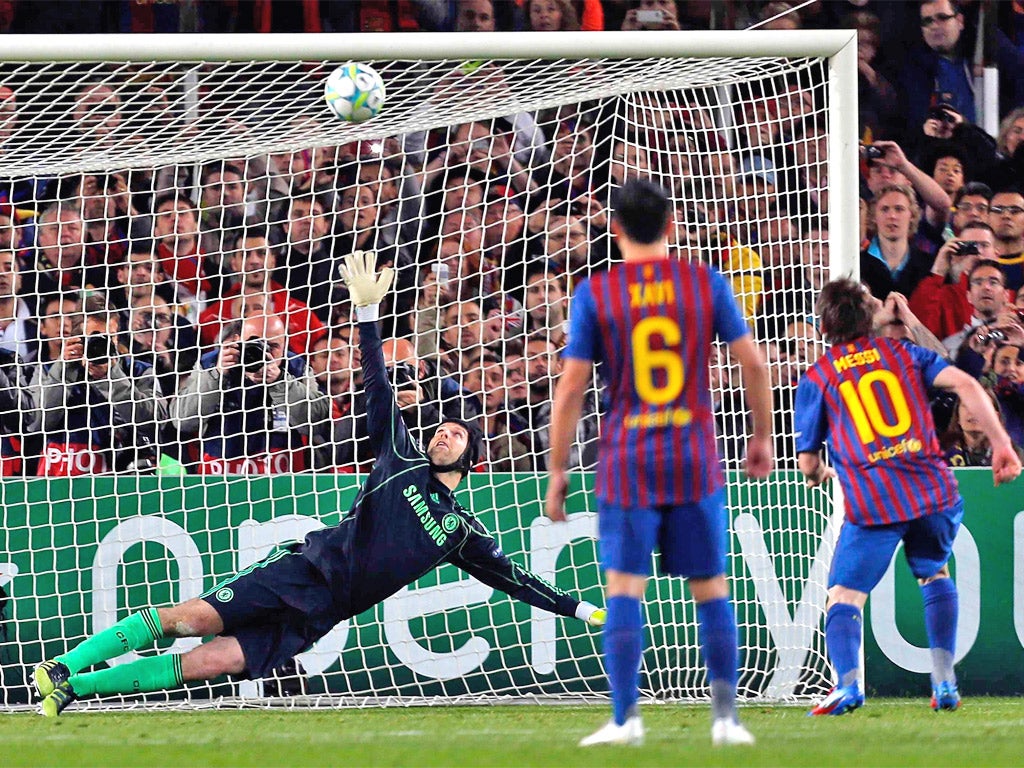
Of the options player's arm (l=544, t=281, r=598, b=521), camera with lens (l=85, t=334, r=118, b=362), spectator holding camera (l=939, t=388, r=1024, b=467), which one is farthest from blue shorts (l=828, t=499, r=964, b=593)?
camera with lens (l=85, t=334, r=118, b=362)

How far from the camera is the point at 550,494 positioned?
13.6 ft

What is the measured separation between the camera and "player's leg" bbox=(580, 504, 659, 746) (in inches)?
158

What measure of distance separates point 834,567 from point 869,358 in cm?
83

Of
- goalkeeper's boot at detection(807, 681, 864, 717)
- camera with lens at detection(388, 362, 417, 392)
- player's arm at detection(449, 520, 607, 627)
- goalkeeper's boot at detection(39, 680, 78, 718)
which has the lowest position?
goalkeeper's boot at detection(807, 681, 864, 717)

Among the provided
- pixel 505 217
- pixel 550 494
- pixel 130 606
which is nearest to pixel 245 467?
pixel 130 606

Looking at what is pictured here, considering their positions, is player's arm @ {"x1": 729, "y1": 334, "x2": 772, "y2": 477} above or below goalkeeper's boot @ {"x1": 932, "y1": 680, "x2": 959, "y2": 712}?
above

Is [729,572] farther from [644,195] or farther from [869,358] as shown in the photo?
[644,195]

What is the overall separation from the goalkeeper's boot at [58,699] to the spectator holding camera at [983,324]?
208 inches

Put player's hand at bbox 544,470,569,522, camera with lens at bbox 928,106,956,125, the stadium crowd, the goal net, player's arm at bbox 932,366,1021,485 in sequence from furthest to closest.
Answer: camera with lens at bbox 928,106,956,125, the stadium crowd, the goal net, player's arm at bbox 932,366,1021,485, player's hand at bbox 544,470,569,522

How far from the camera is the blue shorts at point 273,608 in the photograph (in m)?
6.25

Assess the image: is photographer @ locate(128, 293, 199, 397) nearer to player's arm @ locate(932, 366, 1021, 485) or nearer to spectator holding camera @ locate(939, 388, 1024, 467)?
player's arm @ locate(932, 366, 1021, 485)

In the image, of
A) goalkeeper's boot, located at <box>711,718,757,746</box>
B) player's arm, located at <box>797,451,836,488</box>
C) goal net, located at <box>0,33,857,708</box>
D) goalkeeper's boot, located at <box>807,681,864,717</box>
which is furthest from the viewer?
goal net, located at <box>0,33,857,708</box>

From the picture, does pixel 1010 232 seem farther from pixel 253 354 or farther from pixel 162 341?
pixel 162 341

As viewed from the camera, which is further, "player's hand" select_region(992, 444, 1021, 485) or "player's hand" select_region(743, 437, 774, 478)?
"player's hand" select_region(992, 444, 1021, 485)
